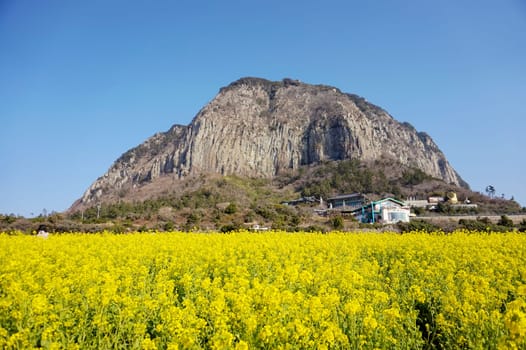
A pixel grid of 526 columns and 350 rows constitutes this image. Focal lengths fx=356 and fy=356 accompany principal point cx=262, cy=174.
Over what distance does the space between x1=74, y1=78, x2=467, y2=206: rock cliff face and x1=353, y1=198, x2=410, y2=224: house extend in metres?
77.0

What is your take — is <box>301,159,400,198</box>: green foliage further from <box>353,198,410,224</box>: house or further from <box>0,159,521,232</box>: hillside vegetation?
<box>353,198,410,224</box>: house

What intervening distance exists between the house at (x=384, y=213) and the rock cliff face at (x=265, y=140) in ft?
253

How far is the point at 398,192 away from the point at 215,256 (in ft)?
292

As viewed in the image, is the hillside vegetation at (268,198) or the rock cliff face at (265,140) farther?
the rock cliff face at (265,140)

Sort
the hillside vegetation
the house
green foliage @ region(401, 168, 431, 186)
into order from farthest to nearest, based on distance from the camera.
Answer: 1. green foliage @ region(401, 168, 431, 186)
2. the house
3. the hillside vegetation

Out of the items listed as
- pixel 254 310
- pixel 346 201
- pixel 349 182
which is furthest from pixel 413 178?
pixel 254 310

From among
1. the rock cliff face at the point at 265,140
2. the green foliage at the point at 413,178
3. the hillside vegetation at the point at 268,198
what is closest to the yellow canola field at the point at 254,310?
the hillside vegetation at the point at 268,198

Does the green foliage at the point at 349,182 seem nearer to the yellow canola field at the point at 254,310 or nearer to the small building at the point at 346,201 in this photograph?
the small building at the point at 346,201

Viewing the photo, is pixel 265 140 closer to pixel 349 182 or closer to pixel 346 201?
pixel 349 182

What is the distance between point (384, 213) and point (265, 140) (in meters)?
108

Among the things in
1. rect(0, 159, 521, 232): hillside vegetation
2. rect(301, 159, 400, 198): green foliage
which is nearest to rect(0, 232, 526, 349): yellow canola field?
rect(0, 159, 521, 232): hillside vegetation

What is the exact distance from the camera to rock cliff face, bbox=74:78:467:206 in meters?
145

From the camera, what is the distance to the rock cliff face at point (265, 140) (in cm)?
14475

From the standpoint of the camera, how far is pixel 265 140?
515 feet
